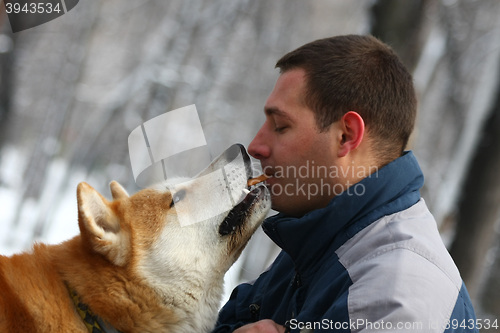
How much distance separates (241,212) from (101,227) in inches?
26.8

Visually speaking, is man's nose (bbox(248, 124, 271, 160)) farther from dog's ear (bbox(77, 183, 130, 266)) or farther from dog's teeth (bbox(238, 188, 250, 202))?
dog's ear (bbox(77, 183, 130, 266))

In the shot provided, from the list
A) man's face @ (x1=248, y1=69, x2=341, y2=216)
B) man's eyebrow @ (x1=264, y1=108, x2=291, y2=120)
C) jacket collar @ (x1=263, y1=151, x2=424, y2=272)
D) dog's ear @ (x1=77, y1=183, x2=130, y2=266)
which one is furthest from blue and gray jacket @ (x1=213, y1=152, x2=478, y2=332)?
dog's ear @ (x1=77, y1=183, x2=130, y2=266)

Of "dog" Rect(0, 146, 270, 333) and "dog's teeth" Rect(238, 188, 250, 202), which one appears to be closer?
"dog" Rect(0, 146, 270, 333)

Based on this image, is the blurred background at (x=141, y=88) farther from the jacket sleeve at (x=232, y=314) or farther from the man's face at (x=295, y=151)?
the man's face at (x=295, y=151)

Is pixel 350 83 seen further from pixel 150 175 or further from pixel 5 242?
pixel 5 242

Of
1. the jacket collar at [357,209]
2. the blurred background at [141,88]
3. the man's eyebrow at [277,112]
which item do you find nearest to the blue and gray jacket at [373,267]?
the jacket collar at [357,209]

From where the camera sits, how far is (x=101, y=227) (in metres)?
2.33

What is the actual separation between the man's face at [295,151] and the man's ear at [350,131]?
31mm

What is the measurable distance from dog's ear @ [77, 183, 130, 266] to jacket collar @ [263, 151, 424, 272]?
30.3 inches

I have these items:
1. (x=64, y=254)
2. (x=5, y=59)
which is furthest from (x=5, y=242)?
(x=64, y=254)

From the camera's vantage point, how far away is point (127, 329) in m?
2.16

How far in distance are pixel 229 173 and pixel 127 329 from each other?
94 centimetres

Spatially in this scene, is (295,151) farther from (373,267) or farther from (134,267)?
(134,267)

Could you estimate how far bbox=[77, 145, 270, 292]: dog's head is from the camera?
2332 mm
